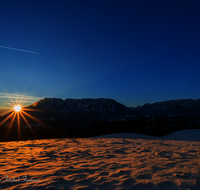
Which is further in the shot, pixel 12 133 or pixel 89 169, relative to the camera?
pixel 12 133

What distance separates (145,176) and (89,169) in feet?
6.26

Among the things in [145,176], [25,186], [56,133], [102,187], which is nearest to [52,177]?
[25,186]

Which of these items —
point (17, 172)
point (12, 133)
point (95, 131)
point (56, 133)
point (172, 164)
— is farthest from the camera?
point (95, 131)

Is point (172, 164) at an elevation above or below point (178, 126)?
above

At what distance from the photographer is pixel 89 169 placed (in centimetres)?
452

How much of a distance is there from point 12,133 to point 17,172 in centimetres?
4868

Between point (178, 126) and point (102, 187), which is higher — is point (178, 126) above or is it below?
below

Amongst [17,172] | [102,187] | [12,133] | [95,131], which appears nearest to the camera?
[102,187]

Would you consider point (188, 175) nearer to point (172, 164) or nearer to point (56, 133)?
point (172, 164)

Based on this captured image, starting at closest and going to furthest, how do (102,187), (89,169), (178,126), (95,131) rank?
(102,187)
(89,169)
(95,131)
(178,126)

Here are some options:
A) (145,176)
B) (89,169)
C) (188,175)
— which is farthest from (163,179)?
(89,169)

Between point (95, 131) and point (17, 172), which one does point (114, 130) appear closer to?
point (95, 131)

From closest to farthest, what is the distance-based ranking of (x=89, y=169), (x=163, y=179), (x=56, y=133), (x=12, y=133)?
(x=163, y=179), (x=89, y=169), (x=12, y=133), (x=56, y=133)

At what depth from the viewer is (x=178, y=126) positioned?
7250 centimetres
